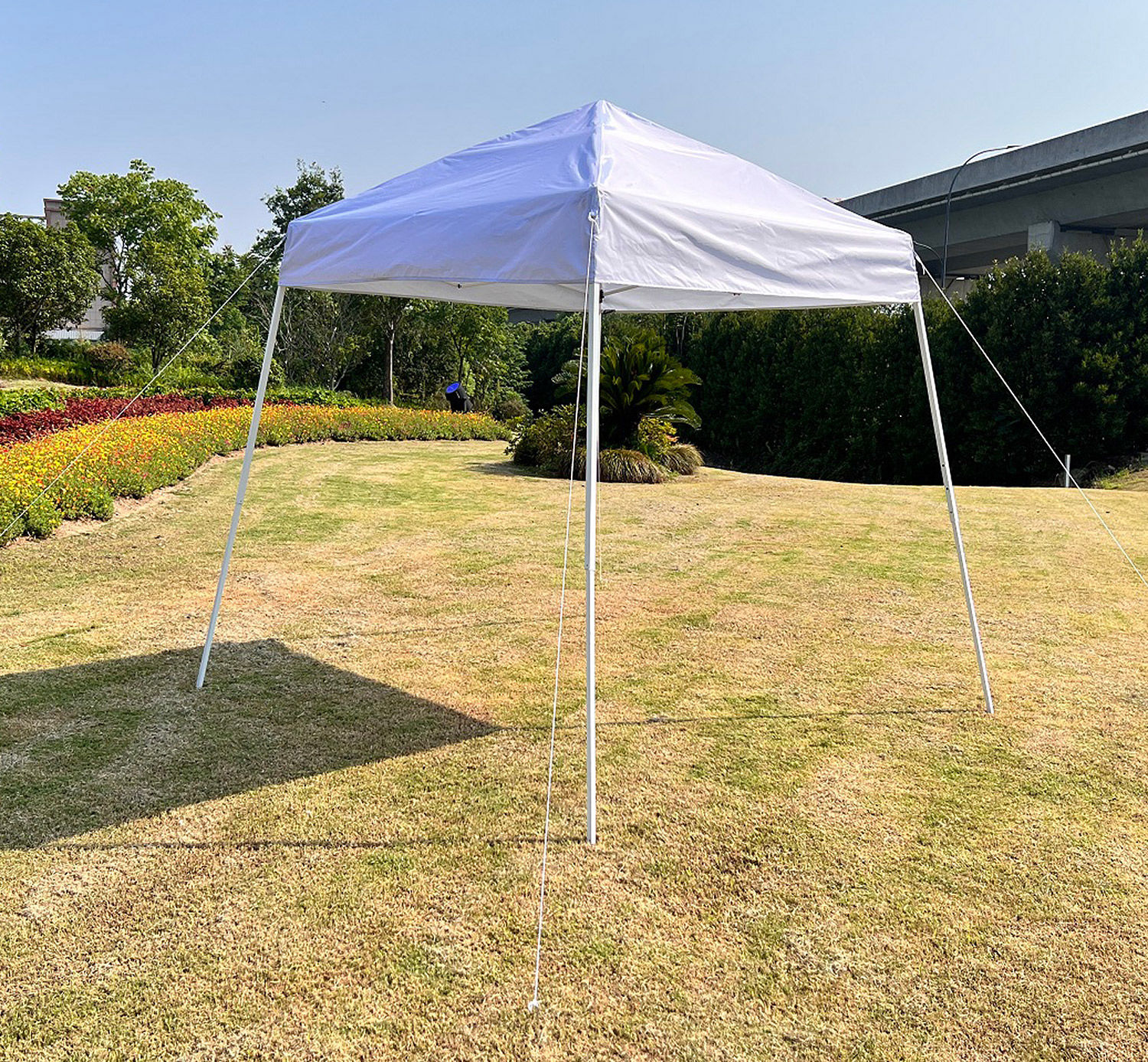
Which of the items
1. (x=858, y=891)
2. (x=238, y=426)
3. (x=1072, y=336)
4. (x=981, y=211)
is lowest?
(x=858, y=891)

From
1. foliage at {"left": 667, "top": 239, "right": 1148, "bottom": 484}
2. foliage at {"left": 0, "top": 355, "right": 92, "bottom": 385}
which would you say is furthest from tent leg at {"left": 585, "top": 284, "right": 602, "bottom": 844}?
foliage at {"left": 0, "top": 355, "right": 92, "bottom": 385}

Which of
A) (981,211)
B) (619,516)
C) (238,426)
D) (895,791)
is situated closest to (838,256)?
(895,791)

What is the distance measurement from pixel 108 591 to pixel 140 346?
1178 inches

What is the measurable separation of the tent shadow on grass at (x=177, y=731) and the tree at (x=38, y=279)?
98.2ft

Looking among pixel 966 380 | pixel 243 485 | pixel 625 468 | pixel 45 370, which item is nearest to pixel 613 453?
pixel 625 468

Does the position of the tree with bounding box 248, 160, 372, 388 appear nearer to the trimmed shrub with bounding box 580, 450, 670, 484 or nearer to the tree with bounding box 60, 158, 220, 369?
the tree with bounding box 60, 158, 220, 369

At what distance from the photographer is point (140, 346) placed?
33.3m

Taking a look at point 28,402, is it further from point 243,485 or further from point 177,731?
point 177,731

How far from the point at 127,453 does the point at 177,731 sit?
7.11 meters

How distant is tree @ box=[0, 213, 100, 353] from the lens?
29.6m

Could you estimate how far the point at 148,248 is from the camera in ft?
115

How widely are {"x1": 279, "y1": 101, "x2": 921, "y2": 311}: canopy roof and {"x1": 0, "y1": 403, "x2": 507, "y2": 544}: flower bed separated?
207 cm

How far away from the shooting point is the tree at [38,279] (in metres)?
29.6

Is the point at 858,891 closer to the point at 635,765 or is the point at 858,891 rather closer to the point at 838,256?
the point at 635,765
